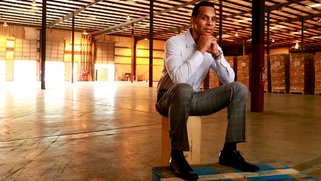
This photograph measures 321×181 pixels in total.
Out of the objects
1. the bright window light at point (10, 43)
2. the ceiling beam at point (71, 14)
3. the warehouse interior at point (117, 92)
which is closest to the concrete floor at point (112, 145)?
the warehouse interior at point (117, 92)

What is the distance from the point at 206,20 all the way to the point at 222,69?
40cm

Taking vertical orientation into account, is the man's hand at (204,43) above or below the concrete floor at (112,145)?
above

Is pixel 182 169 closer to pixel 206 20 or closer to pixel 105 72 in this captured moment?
pixel 206 20

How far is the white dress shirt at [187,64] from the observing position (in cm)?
214

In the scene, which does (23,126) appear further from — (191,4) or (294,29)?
(294,29)

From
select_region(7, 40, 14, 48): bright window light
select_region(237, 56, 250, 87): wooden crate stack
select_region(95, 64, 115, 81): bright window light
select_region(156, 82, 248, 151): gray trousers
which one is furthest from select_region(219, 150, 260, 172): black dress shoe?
select_region(95, 64, 115, 81): bright window light

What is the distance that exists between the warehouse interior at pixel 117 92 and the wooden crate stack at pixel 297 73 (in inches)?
1.7

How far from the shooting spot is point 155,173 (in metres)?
1.99

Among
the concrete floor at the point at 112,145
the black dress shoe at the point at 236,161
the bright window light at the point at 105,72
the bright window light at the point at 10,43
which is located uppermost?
the bright window light at the point at 10,43

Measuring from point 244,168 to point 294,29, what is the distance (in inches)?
1184

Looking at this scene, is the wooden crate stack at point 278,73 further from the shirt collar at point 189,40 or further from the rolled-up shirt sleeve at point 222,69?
the shirt collar at point 189,40

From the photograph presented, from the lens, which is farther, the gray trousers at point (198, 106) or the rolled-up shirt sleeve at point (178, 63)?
the rolled-up shirt sleeve at point (178, 63)

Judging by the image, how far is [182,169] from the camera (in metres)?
1.91

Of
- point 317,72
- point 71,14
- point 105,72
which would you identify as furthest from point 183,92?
point 105,72
